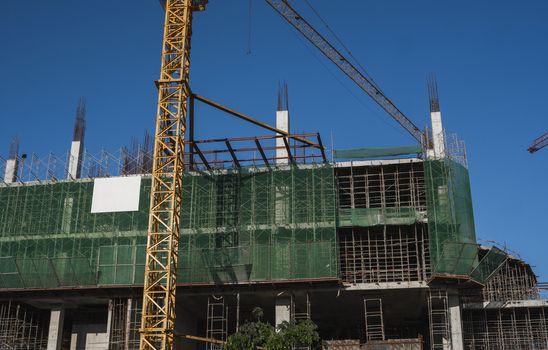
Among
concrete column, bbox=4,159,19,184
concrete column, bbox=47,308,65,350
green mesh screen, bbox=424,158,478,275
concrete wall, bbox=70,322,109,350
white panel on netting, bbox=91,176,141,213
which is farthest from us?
concrete column, bbox=4,159,19,184

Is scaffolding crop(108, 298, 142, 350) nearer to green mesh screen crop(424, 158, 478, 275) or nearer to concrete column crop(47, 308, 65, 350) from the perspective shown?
concrete column crop(47, 308, 65, 350)

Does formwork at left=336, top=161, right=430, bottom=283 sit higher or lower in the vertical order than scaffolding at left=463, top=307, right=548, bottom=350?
higher

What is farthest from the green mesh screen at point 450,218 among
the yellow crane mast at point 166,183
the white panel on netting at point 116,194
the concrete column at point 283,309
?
the white panel on netting at point 116,194

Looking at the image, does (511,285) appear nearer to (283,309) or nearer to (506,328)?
(506,328)

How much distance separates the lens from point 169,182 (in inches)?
1601

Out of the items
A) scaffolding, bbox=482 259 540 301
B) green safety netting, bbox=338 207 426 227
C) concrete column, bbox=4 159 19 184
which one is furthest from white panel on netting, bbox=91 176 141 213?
scaffolding, bbox=482 259 540 301

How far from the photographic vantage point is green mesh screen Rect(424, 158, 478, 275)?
38.8 m

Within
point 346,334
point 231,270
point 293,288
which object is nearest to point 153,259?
point 231,270

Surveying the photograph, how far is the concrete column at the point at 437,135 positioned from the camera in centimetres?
4422

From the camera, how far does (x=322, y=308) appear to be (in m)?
46.6

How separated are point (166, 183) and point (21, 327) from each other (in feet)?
48.7

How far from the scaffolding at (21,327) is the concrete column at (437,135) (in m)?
29.8

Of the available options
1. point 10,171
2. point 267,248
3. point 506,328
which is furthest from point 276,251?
point 10,171

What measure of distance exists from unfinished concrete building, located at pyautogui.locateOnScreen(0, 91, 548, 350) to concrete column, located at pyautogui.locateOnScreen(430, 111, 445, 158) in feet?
0.79
